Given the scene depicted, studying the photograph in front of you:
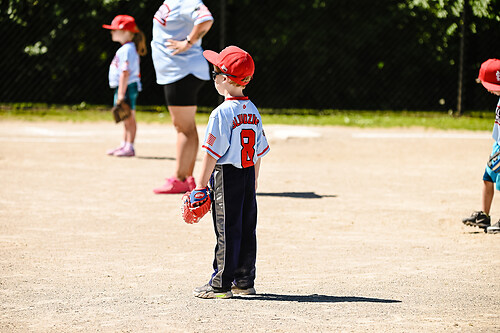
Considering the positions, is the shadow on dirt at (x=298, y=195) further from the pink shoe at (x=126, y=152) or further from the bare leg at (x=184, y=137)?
the pink shoe at (x=126, y=152)

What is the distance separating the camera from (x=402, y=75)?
1839cm

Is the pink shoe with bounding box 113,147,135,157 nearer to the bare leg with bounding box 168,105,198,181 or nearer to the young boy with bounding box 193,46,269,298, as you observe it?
the bare leg with bounding box 168,105,198,181

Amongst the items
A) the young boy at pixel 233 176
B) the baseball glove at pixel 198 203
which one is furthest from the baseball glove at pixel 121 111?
the baseball glove at pixel 198 203

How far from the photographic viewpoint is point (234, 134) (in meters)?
4.64

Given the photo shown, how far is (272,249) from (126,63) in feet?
17.8

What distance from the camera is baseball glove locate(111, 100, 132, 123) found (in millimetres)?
10523

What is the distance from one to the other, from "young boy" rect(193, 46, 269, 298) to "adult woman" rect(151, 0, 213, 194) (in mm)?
3120

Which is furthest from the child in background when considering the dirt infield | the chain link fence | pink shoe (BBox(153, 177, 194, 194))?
the chain link fence

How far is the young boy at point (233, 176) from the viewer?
461 centimetres

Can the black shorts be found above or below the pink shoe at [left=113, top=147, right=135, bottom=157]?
above

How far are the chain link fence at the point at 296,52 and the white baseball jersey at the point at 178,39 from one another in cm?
796

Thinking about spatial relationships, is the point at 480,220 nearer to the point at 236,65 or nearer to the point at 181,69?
the point at 236,65

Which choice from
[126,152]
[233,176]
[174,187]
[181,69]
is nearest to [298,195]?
[174,187]

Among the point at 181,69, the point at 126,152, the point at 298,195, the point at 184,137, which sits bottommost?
the point at 126,152
